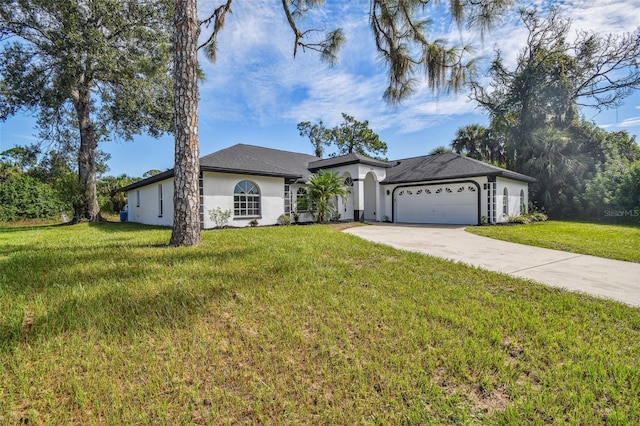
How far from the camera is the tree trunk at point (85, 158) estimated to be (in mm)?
16281

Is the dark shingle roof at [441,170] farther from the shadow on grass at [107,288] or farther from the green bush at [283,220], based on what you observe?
the shadow on grass at [107,288]

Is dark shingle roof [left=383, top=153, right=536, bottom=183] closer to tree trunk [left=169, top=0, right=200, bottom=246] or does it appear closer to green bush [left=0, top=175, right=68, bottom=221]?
tree trunk [left=169, top=0, right=200, bottom=246]

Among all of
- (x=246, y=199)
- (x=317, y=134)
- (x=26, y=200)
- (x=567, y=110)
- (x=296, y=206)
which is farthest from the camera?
(x=317, y=134)

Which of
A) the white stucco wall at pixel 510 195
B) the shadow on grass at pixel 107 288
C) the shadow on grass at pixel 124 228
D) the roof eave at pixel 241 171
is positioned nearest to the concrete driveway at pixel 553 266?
the shadow on grass at pixel 107 288

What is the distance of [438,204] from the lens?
52.7ft

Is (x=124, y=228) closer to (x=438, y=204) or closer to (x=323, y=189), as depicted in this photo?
(x=323, y=189)

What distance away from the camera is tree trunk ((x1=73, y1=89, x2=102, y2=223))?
53.4 feet

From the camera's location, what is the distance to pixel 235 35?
10.1 meters

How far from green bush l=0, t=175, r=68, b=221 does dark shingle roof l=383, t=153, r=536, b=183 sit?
21175 millimetres

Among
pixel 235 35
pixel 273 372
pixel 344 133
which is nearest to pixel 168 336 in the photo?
pixel 273 372

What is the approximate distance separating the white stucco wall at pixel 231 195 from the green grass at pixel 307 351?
812 cm

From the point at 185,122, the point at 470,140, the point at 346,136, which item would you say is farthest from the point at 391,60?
the point at 346,136

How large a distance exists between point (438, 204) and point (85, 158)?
67.9 feet

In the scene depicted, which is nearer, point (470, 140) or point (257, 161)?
point (257, 161)
